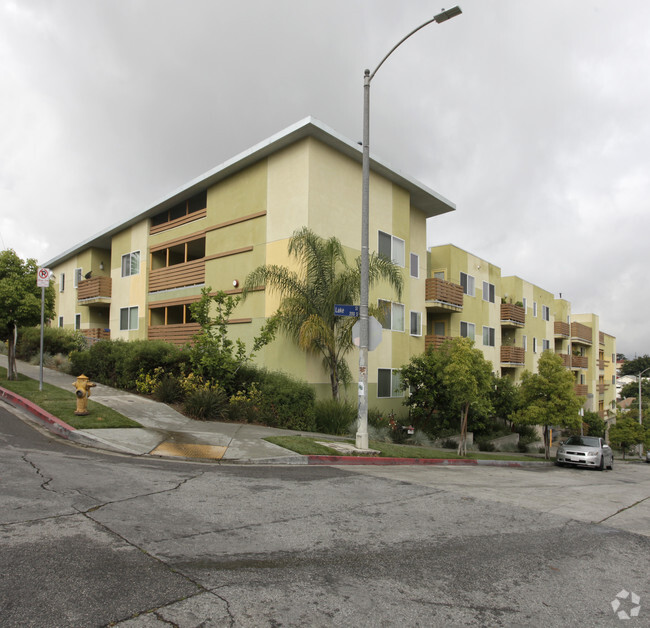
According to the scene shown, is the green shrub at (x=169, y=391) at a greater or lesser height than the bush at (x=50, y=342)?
lesser

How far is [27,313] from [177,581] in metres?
15.5

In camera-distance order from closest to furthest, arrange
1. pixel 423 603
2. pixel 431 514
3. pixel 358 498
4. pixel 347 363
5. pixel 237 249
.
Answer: pixel 423 603 < pixel 431 514 < pixel 358 498 < pixel 347 363 < pixel 237 249

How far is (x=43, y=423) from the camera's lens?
11.8m

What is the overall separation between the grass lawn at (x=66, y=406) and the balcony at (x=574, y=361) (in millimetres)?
41635

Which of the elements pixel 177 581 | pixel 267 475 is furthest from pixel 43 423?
pixel 177 581

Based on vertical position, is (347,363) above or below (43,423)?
above

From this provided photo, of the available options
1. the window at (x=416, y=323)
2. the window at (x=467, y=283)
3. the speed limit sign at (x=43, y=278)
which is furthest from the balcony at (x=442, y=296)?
the speed limit sign at (x=43, y=278)

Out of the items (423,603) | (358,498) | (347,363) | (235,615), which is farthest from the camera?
(347,363)

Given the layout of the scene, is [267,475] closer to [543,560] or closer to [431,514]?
[431,514]

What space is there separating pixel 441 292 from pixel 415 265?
7.01 ft

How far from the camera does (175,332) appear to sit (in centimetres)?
2409

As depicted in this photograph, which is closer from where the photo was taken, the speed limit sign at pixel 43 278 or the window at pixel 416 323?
the speed limit sign at pixel 43 278

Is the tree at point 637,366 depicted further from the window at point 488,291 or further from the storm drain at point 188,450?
the storm drain at point 188,450

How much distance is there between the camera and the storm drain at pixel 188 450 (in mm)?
9828
